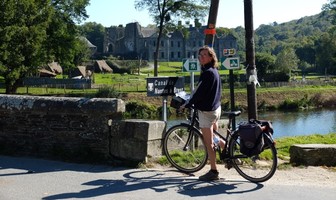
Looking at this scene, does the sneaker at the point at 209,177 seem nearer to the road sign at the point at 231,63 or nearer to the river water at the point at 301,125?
the road sign at the point at 231,63

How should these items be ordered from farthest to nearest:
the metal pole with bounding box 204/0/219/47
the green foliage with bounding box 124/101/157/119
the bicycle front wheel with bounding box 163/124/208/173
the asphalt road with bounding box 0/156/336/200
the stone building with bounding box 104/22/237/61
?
the stone building with bounding box 104/22/237/61, the green foliage with bounding box 124/101/157/119, the metal pole with bounding box 204/0/219/47, the bicycle front wheel with bounding box 163/124/208/173, the asphalt road with bounding box 0/156/336/200

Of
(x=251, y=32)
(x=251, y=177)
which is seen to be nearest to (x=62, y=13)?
(x=251, y=32)

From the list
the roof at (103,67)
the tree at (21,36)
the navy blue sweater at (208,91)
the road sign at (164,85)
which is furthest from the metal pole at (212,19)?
the roof at (103,67)

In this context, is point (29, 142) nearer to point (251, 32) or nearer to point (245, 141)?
point (245, 141)

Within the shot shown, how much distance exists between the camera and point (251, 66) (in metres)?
9.53

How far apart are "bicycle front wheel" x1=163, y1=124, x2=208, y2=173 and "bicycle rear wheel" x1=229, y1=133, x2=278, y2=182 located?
0.47 meters

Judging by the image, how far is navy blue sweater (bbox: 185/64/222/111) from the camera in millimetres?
6691

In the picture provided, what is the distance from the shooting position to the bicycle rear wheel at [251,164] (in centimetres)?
651

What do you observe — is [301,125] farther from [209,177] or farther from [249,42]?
[209,177]

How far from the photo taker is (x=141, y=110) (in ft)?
144

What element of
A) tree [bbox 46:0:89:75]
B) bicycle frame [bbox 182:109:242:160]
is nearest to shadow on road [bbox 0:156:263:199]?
bicycle frame [bbox 182:109:242:160]

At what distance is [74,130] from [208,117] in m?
2.49

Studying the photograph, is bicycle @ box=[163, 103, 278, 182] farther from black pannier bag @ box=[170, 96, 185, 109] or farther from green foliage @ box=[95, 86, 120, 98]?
green foliage @ box=[95, 86, 120, 98]

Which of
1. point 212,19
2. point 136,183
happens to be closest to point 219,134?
point 136,183
